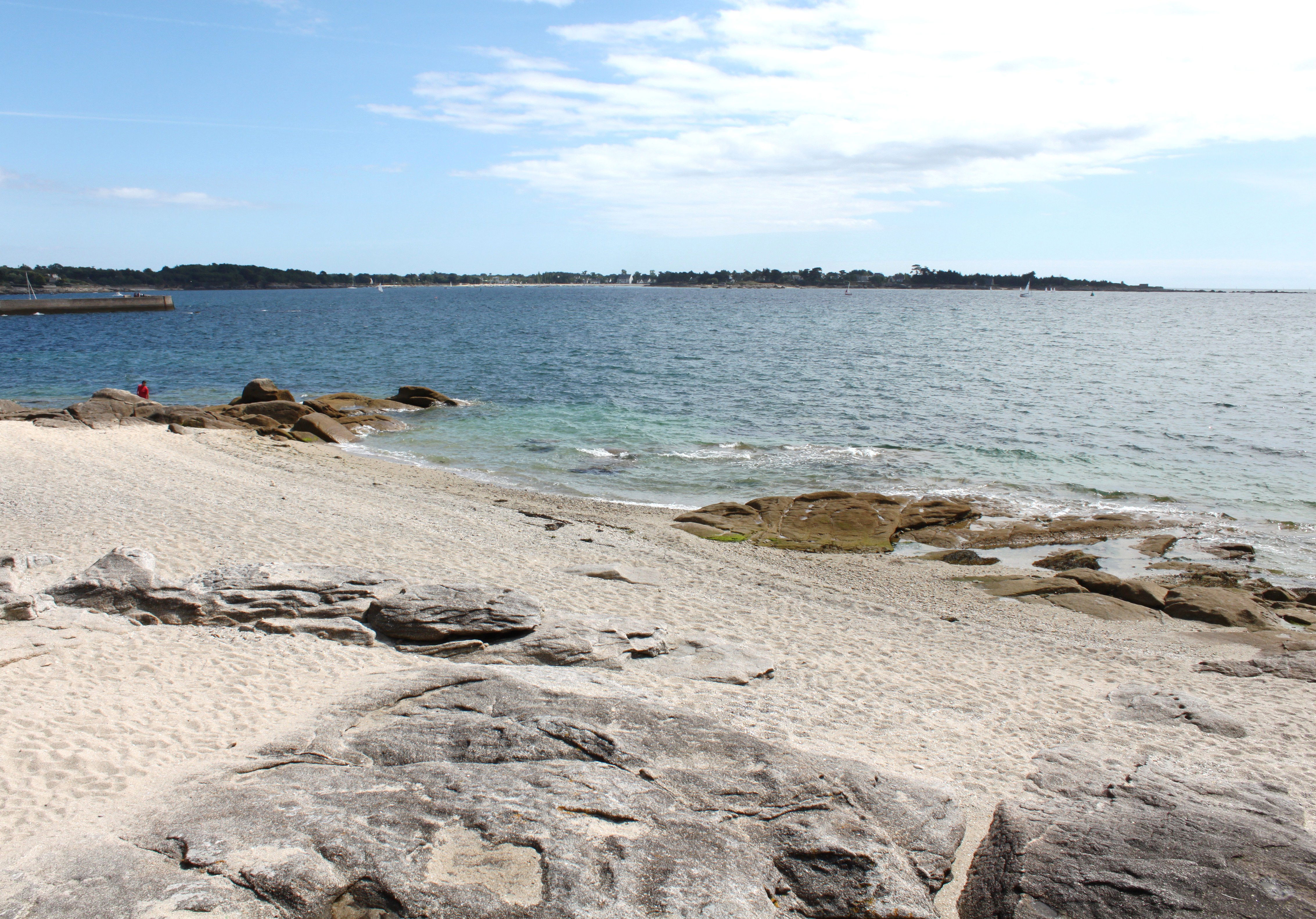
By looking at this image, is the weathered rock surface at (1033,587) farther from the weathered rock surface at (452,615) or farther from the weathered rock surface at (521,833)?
the weathered rock surface at (452,615)

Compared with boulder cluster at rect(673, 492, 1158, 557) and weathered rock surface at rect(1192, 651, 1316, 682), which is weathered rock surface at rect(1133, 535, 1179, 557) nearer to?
boulder cluster at rect(673, 492, 1158, 557)

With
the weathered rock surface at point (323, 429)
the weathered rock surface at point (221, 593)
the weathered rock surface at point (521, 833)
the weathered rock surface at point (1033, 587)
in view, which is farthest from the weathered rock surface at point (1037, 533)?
the weathered rock surface at point (323, 429)

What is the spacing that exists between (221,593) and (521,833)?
682 cm

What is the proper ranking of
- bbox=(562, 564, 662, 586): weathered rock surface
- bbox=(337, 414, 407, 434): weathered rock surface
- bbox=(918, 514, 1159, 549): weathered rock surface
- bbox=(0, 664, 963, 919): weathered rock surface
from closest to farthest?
bbox=(0, 664, 963, 919): weathered rock surface < bbox=(562, 564, 662, 586): weathered rock surface < bbox=(918, 514, 1159, 549): weathered rock surface < bbox=(337, 414, 407, 434): weathered rock surface

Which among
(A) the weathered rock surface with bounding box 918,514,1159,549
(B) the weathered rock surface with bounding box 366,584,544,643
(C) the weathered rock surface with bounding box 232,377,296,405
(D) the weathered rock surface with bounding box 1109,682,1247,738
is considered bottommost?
(A) the weathered rock surface with bounding box 918,514,1159,549

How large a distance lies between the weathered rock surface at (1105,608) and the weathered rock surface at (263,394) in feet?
86.7

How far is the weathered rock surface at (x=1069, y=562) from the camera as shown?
15.5m

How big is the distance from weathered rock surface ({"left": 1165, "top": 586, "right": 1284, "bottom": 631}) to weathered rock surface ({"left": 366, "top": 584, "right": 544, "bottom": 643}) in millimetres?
10877

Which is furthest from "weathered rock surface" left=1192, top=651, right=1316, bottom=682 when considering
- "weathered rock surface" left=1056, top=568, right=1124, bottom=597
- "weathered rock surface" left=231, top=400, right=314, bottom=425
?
"weathered rock surface" left=231, top=400, right=314, bottom=425

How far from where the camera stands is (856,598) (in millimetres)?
13484

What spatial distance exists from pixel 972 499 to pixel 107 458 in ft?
73.2

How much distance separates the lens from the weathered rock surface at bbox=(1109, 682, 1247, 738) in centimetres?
878

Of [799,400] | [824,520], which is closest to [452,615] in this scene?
[824,520]

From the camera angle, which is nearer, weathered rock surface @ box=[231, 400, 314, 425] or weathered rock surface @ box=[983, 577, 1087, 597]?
weathered rock surface @ box=[983, 577, 1087, 597]
